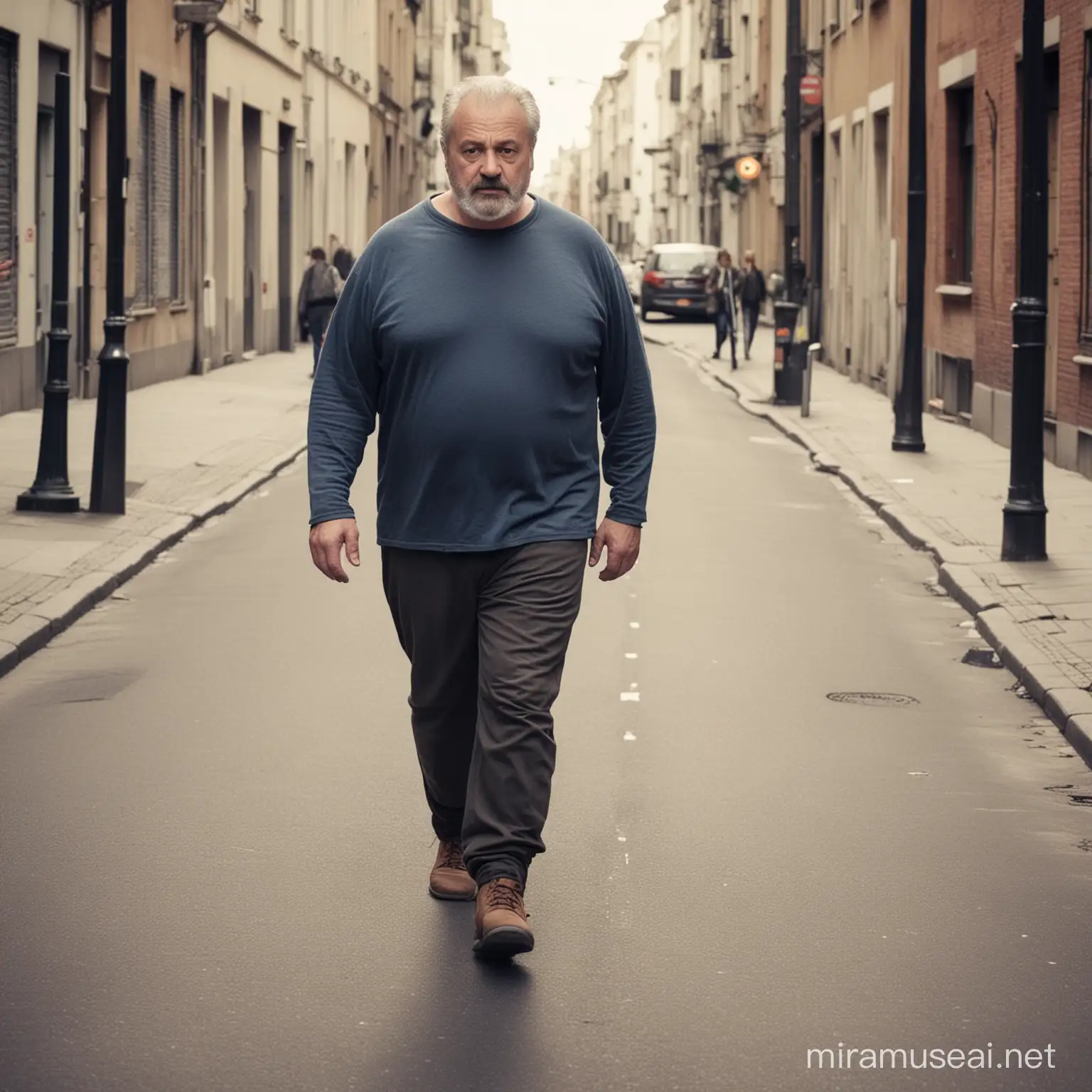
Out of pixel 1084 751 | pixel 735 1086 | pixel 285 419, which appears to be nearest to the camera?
pixel 735 1086

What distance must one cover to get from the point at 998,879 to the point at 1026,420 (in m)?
6.67

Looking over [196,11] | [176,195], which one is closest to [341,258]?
[176,195]

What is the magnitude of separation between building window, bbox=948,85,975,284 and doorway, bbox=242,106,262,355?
13899 mm

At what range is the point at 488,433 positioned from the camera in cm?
525

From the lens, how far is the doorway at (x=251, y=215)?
34938 millimetres

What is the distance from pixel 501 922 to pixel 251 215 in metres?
31.4

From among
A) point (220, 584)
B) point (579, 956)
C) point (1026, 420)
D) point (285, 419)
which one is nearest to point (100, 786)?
point (579, 956)

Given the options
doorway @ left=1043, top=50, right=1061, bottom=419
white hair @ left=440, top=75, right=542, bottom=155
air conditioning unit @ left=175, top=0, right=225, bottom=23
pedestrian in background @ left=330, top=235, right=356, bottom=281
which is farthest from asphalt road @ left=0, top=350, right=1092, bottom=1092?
pedestrian in background @ left=330, top=235, right=356, bottom=281

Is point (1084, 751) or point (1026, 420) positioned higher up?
point (1026, 420)

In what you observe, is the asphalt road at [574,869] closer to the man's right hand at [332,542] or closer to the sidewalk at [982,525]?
the sidewalk at [982,525]

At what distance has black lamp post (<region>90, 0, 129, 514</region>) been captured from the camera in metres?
13.8

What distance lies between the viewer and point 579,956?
520 centimetres

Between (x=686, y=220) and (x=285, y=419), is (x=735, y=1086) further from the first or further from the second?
(x=686, y=220)

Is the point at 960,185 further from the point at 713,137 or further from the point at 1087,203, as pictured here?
the point at 713,137
